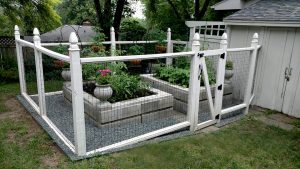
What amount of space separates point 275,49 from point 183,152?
3.49 metres

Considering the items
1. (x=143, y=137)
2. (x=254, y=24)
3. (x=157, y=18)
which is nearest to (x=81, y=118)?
(x=143, y=137)

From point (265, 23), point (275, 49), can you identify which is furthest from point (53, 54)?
point (275, 49)

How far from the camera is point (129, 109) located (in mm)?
4559

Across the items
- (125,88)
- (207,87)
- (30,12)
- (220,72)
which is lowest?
(125,88)

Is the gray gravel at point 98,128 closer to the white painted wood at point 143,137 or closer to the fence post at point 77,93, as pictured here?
the white painted wood at point 143,137

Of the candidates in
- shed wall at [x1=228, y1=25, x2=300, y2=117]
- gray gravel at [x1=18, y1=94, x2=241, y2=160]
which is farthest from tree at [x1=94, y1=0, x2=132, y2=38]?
shed wall at [x1=228, y1=25, x2=300, y2=117]

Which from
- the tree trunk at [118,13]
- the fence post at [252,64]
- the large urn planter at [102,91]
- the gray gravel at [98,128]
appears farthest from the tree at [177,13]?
the large urn planter at [102,91]

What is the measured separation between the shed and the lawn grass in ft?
3.95

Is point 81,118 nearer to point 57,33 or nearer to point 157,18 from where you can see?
point 57,33

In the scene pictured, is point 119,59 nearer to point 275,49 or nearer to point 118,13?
point 275,49

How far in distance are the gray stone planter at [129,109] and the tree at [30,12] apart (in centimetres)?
672

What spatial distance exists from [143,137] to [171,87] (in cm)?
186

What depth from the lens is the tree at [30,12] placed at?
977 cm

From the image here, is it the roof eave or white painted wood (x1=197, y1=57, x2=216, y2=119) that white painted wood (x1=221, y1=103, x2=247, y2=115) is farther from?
the roof eave
